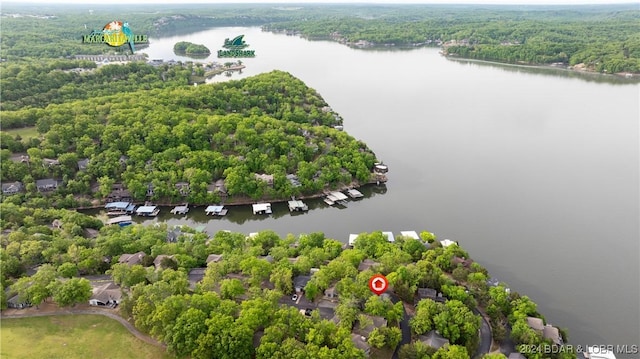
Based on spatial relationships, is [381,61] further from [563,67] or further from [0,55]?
[0,55]

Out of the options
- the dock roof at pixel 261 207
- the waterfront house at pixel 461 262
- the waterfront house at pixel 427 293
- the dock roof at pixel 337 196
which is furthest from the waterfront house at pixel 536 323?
the dock roof at pixel 261 207

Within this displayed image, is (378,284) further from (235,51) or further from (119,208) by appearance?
(235,51)

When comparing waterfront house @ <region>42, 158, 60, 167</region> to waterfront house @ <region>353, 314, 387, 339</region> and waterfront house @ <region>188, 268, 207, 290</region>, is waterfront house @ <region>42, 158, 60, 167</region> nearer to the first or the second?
waterfront house @ <region>188, 268, 207, 290</region>

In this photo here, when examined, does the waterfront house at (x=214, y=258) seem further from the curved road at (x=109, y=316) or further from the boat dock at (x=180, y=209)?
the boat dock at (x=180, y=209)

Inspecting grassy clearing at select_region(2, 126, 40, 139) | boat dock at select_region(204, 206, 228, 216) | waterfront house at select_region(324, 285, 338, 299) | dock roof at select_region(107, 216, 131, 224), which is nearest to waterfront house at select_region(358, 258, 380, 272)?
waterfront house at select_region(324, 285, 338, 299)

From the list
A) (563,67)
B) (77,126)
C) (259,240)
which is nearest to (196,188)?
(259,240)

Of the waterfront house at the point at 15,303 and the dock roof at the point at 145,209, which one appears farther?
the dock roof at the point at 145,209
